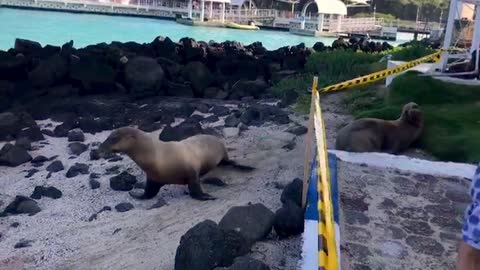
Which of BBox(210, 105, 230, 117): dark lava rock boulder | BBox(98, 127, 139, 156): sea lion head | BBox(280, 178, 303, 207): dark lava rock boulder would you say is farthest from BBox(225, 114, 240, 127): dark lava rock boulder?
BBox(280, 178, 303, 207): dark lava rock boulder

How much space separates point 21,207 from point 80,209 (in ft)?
2.13

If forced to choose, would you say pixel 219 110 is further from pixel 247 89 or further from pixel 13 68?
pixel 13 68

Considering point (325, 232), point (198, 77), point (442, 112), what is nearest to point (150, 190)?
point (442, 112)

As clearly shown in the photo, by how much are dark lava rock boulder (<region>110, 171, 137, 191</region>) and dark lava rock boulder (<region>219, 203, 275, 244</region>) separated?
2.56 metres

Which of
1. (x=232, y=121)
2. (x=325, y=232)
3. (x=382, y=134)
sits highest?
(x=325, y=232)

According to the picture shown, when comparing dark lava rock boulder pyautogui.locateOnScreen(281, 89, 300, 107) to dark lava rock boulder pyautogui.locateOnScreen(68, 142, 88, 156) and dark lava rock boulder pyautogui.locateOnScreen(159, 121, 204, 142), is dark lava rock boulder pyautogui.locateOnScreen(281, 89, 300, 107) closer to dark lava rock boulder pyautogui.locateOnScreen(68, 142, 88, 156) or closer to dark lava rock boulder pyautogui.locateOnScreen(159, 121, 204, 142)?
dark lava rock boulder pyautogui.locateOnScreen(159, 121, 204, 142)

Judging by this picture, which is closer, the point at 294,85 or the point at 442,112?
the point at 442,112

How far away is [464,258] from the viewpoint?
2.45 metres

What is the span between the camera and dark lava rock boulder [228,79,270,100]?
551 inches

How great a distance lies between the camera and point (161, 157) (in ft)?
21.4

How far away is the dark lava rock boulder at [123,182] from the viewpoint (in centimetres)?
721

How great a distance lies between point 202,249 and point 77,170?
436cm

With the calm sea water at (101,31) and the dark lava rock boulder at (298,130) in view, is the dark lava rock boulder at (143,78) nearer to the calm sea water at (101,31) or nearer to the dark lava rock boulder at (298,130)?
the dark lava rock boulder at (298,130)

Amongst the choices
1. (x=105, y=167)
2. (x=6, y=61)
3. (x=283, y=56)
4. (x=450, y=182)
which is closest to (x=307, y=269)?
(x=450, y=182)
